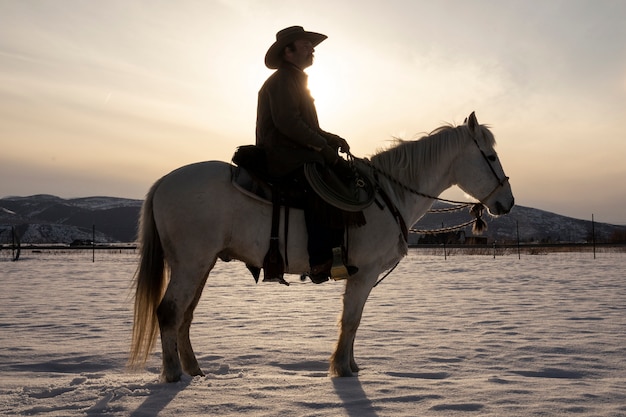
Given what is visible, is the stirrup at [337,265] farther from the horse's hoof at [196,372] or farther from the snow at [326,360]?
the horse's hoof at [196,372]

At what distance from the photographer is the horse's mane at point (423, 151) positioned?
533 centimetres

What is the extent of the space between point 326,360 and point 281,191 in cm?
Result: 190

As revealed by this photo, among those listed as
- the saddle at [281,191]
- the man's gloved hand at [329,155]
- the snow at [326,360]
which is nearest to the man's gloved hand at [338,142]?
the man's gloved hand at [329,155]

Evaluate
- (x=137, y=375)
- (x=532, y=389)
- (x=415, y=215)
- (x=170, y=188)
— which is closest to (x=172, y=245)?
(x=170, y=188)

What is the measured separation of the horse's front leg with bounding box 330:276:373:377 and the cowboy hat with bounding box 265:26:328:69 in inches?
85.4

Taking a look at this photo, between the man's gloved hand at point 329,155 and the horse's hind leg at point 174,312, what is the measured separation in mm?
1498

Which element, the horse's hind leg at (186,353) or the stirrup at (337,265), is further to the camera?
the horse's hind leg at (186,353)

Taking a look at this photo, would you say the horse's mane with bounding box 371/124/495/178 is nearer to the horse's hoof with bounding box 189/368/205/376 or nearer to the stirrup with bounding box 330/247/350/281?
the stirrup with bounding box 330/247/350/281

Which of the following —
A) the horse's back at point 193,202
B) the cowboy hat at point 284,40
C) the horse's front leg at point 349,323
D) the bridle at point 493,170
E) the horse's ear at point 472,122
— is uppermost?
the cowboy hat at point 284,40

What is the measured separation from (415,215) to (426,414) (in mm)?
2362

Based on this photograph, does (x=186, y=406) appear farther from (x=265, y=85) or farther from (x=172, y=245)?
(x=265, y=85)

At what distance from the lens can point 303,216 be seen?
4672 mm

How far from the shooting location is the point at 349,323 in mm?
4750

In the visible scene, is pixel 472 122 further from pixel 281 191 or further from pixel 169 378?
pixel 169 378
